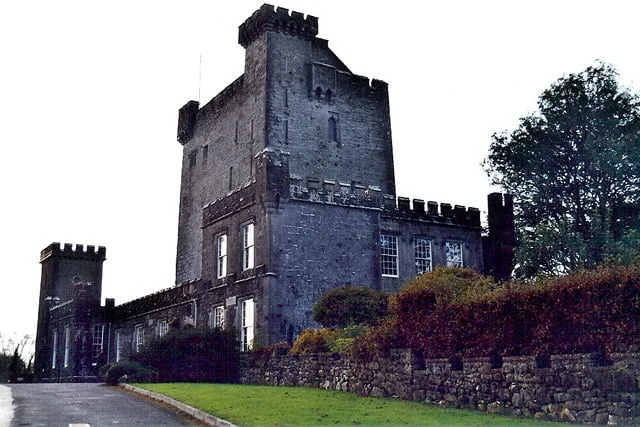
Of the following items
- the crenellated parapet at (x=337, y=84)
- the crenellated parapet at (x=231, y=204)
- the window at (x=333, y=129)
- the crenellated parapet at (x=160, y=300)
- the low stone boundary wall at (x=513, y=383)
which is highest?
the crenellated parapet at (x=337, y=84)

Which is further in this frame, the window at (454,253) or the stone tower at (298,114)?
the stone tower at (298,114)

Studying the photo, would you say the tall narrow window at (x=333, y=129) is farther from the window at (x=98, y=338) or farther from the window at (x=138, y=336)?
the window at (x=98, y=338)

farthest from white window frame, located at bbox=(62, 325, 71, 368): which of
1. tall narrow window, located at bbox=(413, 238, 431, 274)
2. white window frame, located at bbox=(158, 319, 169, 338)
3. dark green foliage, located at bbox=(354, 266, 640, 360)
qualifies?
dark green foliage, located at bbox=(354, 266, 640, 360)

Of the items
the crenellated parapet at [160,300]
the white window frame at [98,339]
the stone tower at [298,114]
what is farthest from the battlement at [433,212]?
the white window frame at [98,339]

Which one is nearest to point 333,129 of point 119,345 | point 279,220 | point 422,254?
point 422,254

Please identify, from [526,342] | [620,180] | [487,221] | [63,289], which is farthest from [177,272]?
[526,342]

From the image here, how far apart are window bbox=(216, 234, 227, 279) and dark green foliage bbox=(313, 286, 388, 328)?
6.51 m

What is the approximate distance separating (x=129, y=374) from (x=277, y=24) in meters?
22.8

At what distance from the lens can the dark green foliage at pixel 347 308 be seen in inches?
1069

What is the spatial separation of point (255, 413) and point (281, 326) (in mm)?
14094

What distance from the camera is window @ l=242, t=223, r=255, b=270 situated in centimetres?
3091

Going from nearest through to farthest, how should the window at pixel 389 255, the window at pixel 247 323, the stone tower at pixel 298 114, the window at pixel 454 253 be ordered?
the window at pixel 247 323
the window at pixel 389 255
the window at pixel 454 253
the stone tower at pixel 298 114

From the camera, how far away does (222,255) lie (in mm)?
33281

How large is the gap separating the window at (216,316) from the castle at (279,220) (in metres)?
0.06
